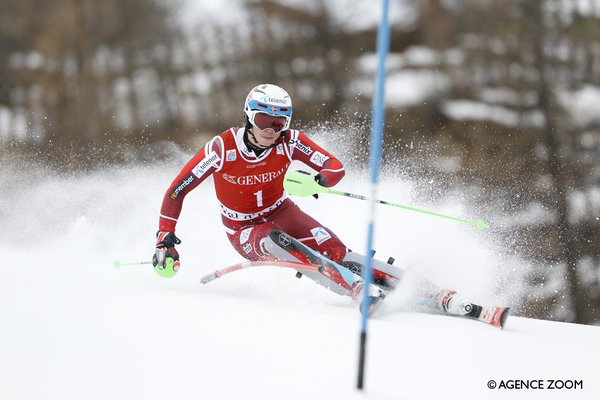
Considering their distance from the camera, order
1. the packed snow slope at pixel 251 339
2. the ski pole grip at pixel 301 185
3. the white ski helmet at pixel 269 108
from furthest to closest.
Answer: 1. the white ski helmet at pixel 269 108
2. the ski pole grip at pixel 301 185
3. the packed snow slope at pixel 251 339

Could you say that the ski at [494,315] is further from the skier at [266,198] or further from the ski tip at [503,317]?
the skier at [266,198]

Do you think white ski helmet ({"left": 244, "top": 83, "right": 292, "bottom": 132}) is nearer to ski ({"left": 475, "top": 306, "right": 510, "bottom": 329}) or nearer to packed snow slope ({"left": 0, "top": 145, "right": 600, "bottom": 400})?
packed snow slope ({"left": 0, "top": 145, "right": 600, "bottom": 400})

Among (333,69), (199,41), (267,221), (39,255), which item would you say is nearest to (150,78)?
(199,41)

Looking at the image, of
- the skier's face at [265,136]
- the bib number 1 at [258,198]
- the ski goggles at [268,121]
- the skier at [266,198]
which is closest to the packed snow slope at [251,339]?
the skier at [266,198]

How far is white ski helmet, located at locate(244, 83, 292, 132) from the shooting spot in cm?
493

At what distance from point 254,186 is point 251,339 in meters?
2.02

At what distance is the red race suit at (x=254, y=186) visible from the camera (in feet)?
16.7

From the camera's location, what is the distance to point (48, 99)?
72.3 ft

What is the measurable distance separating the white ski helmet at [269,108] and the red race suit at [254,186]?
0.20 m

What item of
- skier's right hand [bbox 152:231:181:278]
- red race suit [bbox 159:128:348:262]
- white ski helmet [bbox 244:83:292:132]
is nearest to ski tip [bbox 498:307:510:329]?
red race suit [bbox 159:128:348:262]

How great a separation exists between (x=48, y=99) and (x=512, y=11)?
13700 millimetres

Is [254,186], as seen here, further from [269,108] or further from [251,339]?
[251,339]

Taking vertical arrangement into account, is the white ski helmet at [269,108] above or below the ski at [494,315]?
above

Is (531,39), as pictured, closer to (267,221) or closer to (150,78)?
(150,78)
